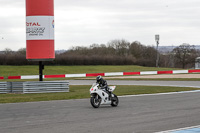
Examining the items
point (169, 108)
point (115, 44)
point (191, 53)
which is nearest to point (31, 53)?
point (169, 108)

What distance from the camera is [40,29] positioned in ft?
77.2

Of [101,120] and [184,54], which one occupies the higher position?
[184,54]

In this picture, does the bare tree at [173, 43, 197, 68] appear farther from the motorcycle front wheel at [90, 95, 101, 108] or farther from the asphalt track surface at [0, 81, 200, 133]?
the asphalt track surface at [0, 81, 200, 133]

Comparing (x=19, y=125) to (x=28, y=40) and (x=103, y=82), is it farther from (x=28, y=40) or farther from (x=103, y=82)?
(x=28, y=40)

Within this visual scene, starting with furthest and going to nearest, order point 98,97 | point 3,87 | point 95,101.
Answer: point 3,87 < point 98,97 < point 95,101

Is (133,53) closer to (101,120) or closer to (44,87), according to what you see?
(44,87)

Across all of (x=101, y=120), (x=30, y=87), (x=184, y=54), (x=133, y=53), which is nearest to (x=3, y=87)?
(x=30, y=87)

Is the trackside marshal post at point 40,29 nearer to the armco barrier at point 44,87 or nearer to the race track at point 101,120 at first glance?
the armco barrier at point 44,87

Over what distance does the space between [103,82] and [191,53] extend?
361 feet

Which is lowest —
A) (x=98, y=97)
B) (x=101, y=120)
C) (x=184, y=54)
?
(x=101, y=120)

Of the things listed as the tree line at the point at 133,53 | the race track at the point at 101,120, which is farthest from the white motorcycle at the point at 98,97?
the tree line at the point at 133,53

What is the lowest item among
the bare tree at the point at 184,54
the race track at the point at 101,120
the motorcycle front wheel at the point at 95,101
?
the race track at the point at 101,120

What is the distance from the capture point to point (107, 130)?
923 cm

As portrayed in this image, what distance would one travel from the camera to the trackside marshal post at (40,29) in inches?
915
